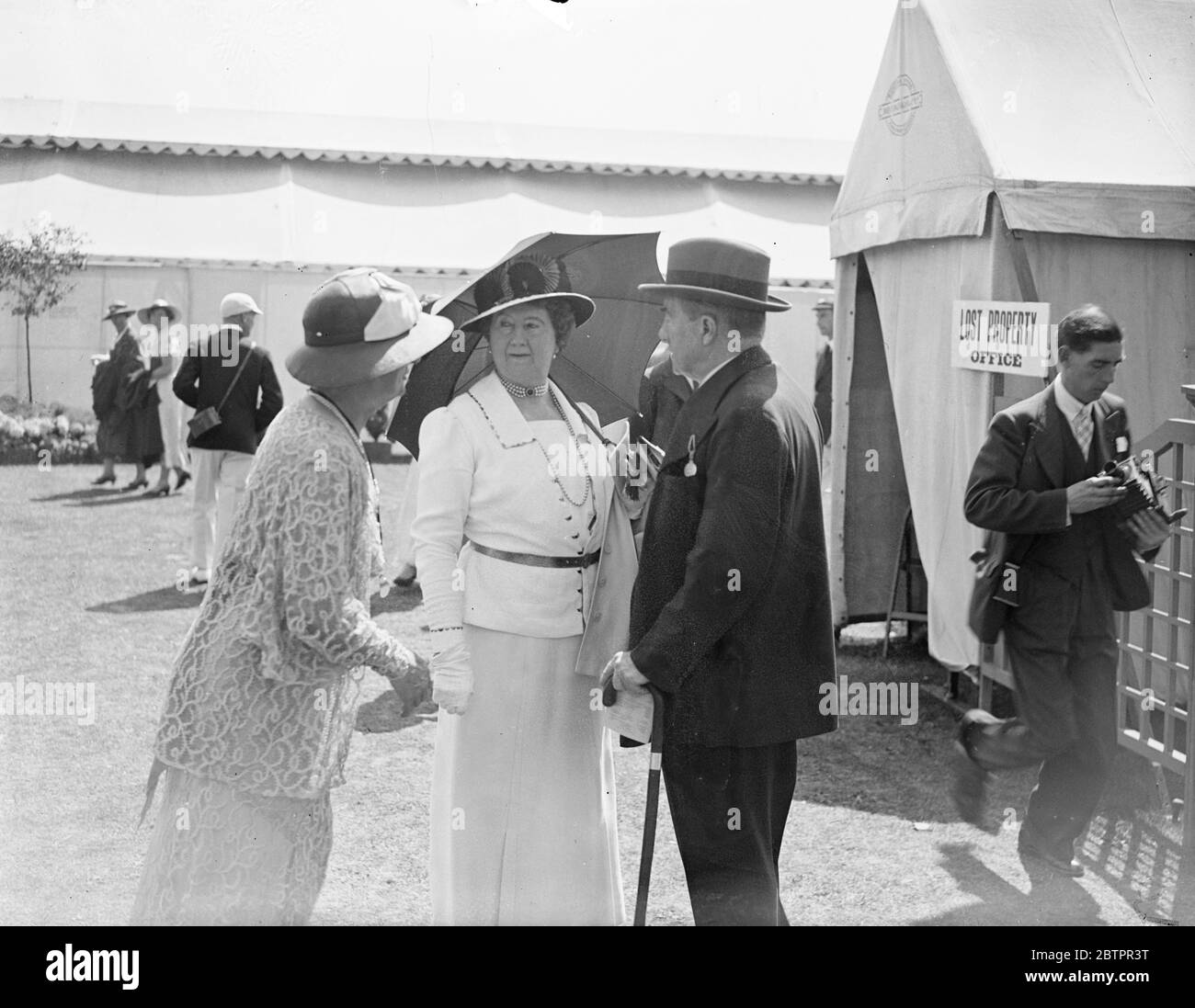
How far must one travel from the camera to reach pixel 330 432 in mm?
2768

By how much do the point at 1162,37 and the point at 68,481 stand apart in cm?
1131

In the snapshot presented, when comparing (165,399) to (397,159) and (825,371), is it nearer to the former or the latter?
(397,159)

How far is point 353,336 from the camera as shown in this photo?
9.43 ft

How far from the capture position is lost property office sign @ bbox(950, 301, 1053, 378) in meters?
5.04

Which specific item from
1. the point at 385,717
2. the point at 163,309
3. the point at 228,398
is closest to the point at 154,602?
the point at 228,398

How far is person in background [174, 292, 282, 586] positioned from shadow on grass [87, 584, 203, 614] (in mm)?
509

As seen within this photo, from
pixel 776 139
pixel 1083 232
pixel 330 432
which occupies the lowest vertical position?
pixel 330 432

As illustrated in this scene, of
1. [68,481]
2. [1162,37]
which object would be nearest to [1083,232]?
[1162,37]

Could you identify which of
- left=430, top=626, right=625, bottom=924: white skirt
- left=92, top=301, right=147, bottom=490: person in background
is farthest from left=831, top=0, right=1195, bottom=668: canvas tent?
left=92, top=301, right=147, bottom=490: person in background

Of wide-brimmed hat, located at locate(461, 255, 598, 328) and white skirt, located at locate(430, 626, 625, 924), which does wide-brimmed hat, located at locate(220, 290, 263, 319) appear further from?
white skirt, located at locate(430, 626, 625, 924)

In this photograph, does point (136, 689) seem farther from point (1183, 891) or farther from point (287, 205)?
point (287, 205)

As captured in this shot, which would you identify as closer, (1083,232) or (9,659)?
(1083,232)

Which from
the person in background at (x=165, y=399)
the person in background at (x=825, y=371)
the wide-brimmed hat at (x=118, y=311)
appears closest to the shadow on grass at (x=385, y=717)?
the person in background at (x=825, y=371)

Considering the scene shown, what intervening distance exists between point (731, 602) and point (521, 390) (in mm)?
797
